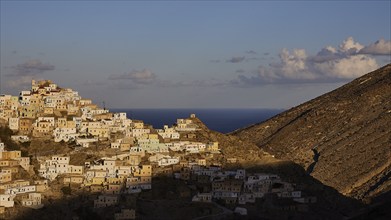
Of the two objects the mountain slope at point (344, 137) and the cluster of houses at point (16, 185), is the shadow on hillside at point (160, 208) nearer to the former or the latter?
the cluster of houses at point (16, 185)

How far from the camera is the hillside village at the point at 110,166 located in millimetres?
92875

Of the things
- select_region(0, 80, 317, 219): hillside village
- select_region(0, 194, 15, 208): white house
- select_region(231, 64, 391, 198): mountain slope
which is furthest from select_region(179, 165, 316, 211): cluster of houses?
select_region(231, 64, 391, 198): mountain slope

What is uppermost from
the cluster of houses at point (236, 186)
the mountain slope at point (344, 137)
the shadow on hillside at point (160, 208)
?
the mountain slope at point (344, 137)

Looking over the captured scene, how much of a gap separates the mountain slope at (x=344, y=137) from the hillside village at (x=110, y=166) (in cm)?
3063

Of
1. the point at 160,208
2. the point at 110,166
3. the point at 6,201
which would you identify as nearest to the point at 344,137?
the point at 110,166

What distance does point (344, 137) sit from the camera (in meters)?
155

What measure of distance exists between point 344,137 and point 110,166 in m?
74.0

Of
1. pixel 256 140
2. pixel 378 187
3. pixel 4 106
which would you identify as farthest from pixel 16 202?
pixel 256 140

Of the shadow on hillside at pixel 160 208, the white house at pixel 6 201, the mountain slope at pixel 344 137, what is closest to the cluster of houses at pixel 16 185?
the white house at pixel 6 201

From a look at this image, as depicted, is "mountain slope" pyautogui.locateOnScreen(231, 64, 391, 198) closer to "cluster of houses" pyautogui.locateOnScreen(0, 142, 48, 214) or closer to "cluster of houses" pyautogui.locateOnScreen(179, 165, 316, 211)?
"cluster of houses" pyautogui.locateOnScreen(179, 165, 316, 211)

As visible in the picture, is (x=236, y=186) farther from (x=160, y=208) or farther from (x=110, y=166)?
(x=110, y=166)

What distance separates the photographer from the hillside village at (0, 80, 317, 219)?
9288 cm

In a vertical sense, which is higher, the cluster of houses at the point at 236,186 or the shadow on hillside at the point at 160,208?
the cluster of houses at the point at 236,186

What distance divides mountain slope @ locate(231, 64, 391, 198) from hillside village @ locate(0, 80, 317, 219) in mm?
30633
